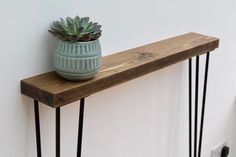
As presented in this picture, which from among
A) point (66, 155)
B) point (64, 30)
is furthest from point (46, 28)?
point (66, 155)

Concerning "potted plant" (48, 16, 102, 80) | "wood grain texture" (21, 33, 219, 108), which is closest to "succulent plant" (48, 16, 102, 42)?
"potted plant" (48, 16, 102, 80)

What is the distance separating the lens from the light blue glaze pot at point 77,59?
0.88 m

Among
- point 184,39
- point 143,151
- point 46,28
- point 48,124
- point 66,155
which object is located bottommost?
point 143,151

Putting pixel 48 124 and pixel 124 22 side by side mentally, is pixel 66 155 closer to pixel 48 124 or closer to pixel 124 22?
pixel 48 124

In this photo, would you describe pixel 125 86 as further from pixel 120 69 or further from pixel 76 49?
pixel 76 49

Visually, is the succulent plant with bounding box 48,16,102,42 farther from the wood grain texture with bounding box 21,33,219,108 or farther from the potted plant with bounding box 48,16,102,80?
the wood grain texture with bounding box 21,33,219,108

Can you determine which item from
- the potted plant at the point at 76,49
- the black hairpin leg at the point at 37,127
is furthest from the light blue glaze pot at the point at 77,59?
the black hairpin leg at the point at 37,127

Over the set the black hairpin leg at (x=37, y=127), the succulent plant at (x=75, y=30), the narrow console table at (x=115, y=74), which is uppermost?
the succulent plant at (x=75, y=30)

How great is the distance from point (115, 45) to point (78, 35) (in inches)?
10.8

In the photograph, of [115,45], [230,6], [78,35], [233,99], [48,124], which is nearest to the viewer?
[78,35]

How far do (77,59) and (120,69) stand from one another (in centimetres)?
18

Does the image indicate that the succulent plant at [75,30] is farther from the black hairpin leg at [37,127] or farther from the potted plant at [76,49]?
the black hairpin leg at [37,127]

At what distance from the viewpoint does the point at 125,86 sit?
1229 millimetres

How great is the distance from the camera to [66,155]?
43.5 inches
